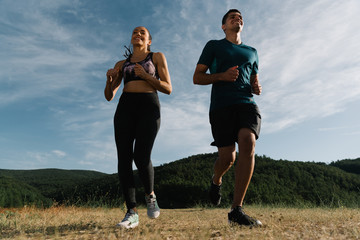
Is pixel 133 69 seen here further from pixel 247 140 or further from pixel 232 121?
pixel 247 140

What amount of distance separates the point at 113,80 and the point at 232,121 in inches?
65.6

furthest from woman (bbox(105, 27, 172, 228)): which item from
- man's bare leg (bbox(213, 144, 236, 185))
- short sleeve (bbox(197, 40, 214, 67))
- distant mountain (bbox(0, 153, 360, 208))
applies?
distant mountain (bbox(0, 153, 360, 208))

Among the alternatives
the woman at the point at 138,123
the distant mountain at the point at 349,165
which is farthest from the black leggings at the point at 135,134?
the distant mountain at the point at 349,165

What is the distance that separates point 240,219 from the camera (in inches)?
136

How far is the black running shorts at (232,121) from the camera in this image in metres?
3.65

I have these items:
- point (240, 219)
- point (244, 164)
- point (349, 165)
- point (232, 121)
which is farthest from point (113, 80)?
point (349, 165)

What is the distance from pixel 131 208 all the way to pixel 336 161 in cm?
3110

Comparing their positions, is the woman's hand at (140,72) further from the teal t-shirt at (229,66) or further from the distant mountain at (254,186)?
the distant mountain at (254,186)

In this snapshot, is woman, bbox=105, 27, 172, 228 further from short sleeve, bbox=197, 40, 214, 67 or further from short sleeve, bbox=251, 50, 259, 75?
short sleeve, bbox=251, 50, 259, 75

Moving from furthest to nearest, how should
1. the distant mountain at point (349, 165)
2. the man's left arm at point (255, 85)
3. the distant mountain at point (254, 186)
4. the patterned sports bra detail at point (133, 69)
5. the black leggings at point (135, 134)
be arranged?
1. the distant mountain at point (349, 165)
2. the distant mountain at point (254, 186)
3. the man's left arm at point (255, 85)
4. the patterned sports bra detail at point (133, 69)
5. the black leggings at point (135, 134)

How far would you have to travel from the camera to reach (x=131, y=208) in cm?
375

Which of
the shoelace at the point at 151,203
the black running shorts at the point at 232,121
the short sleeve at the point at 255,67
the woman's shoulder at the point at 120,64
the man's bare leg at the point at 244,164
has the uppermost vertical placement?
the woman's shoulder at the point at 120,64

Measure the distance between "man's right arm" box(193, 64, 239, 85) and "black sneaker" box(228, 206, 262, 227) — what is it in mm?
1486

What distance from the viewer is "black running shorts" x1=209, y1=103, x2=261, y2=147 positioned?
3.65 metres
